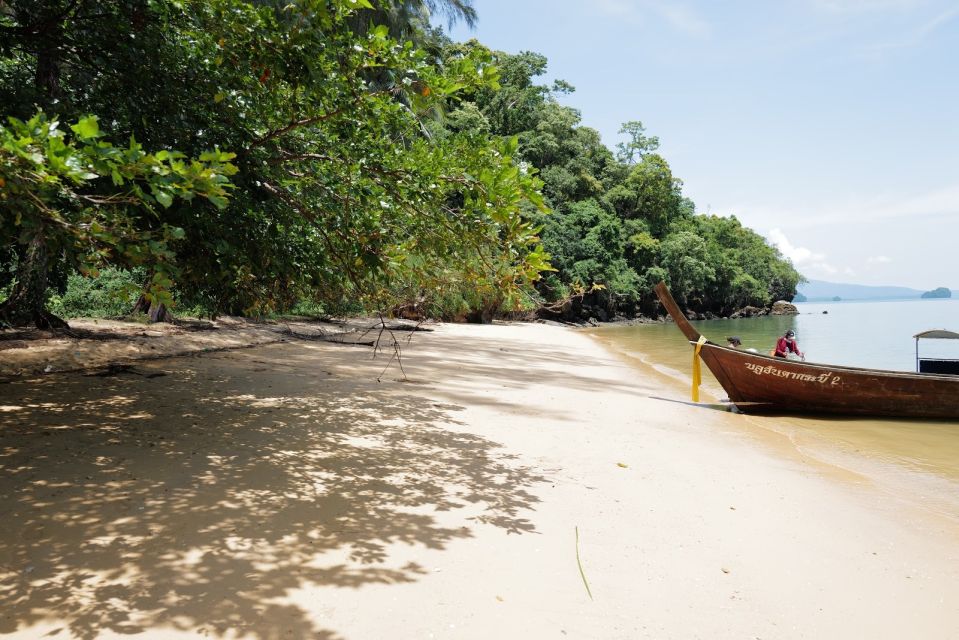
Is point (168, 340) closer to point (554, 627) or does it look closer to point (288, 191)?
point (288, 191)

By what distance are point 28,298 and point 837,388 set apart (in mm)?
14068

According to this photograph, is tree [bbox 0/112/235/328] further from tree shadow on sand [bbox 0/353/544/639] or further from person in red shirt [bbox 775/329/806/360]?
person in red shirt [bbox 775/329/806/360]

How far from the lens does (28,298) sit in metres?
9.23

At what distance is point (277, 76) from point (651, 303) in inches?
2126

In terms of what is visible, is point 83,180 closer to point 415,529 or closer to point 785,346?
point 415,529

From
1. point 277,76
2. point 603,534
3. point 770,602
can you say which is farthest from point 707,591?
point 277,76

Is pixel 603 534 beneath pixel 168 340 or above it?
beneath

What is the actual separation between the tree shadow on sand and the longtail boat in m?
6.28

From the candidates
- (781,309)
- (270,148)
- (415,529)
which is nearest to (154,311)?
(270,148)

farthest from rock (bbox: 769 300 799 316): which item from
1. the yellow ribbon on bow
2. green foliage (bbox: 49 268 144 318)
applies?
green foliage (bbox: 49 268 144 318)

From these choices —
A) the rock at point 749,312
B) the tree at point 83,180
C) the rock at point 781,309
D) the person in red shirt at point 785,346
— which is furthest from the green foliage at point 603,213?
the tree at point 83,180

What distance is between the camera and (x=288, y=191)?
219 inches

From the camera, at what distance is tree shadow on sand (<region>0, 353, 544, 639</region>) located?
2.65 metres

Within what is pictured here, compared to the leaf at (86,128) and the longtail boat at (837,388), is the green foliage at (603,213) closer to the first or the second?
the longtail boat at (837,388)
